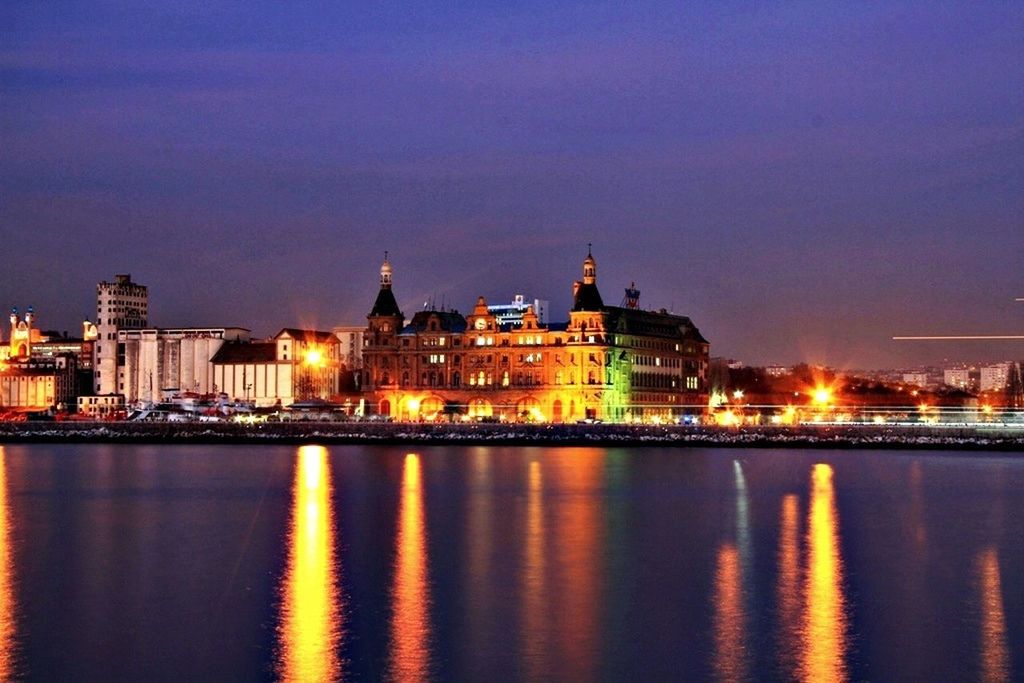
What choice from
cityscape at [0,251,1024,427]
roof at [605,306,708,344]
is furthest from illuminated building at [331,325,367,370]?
roof at [605,306,708,344]

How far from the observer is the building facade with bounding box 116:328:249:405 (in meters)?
148

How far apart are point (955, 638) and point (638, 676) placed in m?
7.00

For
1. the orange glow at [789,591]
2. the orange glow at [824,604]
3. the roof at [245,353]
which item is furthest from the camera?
the roof at [245,353]

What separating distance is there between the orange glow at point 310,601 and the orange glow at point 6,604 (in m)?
4.61

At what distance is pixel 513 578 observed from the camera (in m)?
37.2

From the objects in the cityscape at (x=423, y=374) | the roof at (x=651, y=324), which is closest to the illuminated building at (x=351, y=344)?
the cityscape at (x=423, y=374)

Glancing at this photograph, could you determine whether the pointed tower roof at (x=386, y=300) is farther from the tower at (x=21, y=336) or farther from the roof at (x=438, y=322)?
the tower at (x=21, y=336)

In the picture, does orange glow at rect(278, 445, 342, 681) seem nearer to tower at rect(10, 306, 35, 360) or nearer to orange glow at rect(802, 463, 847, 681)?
orange glow at rect(802, 463, 847, 681)

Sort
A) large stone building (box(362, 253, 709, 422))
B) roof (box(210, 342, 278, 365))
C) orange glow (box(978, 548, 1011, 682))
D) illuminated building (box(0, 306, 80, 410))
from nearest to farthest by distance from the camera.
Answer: orange glow (box(978, 548, 1011, 682)) < large stone building (box(362, 253, 709, 422)) < roof (box(210, 342, 278, 365)) < illuminated building (box(0, 306, 80, 410))

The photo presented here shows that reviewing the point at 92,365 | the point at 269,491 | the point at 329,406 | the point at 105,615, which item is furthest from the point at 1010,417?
the point at 105,615

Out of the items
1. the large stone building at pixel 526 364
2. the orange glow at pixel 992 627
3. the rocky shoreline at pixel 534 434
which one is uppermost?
the large stone building at pixel 526 364

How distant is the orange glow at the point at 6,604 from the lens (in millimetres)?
27203

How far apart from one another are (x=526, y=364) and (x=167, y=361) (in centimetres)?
4212

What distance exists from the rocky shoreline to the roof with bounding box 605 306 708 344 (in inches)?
701
